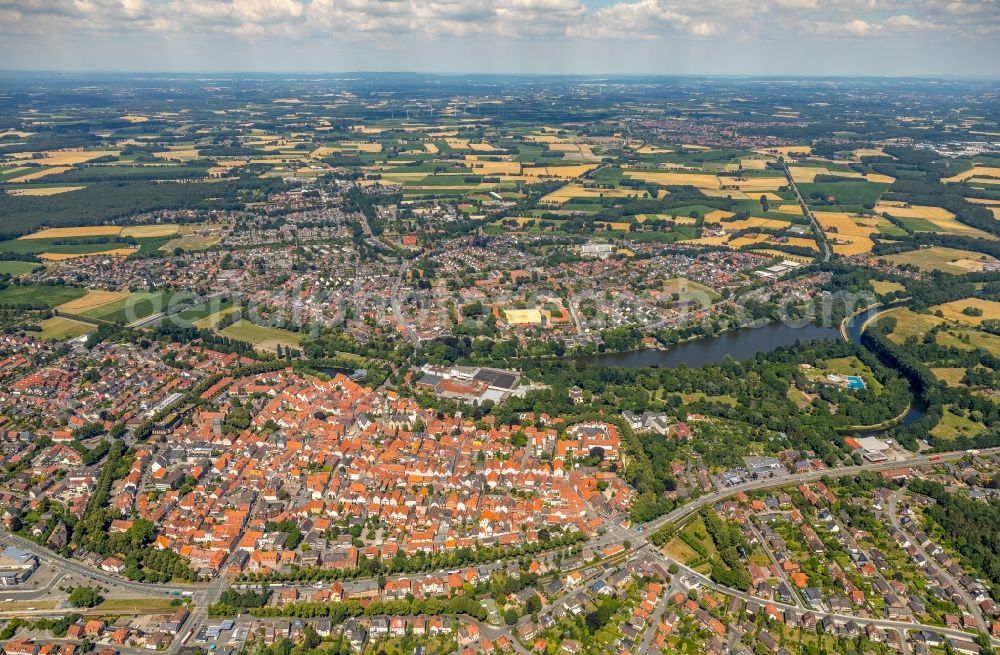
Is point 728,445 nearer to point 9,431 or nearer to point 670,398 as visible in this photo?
point 670,398

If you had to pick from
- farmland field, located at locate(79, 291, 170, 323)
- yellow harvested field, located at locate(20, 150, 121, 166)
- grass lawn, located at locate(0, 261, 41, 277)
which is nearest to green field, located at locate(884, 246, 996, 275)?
farmland field, located at locate(79, 291, 170, 323)

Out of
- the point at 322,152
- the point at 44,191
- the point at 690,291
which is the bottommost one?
the point at 690,291

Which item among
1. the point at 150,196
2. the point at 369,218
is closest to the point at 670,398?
the point at 369,218

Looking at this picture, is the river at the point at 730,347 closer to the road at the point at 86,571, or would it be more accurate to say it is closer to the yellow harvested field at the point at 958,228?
the road at the point at 86,571

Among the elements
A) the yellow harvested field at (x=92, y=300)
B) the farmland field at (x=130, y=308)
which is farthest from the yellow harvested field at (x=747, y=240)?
the yellow harvested field at (x=92, y=300)

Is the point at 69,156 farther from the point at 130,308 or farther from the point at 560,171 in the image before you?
the point at 560,171

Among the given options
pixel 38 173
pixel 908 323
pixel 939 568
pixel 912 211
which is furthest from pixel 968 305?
pixel 38 173
